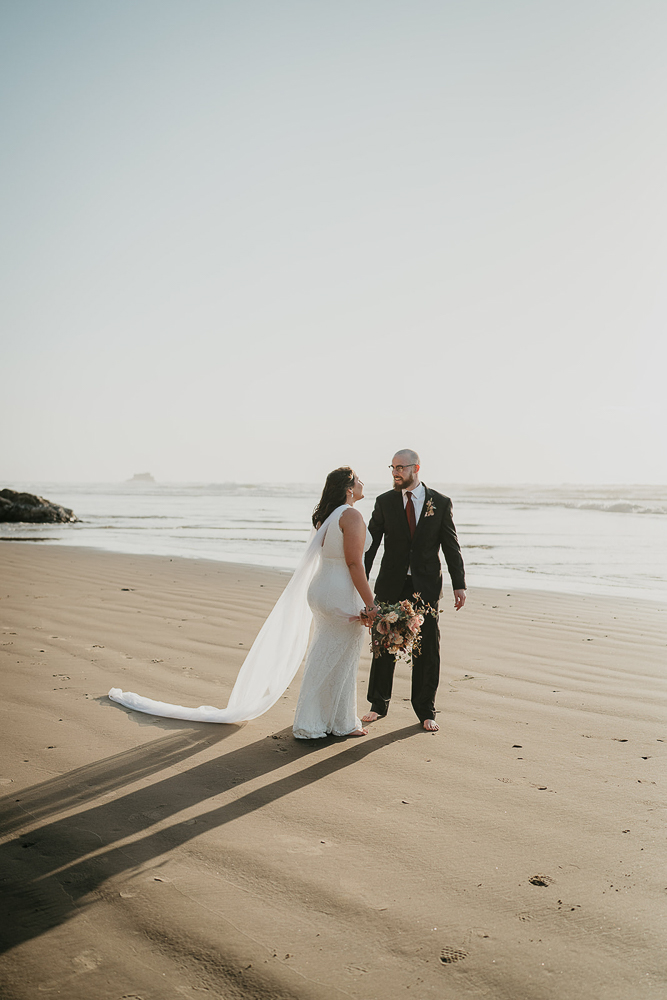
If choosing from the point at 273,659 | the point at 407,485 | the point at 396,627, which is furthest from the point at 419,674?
the point at 407,485

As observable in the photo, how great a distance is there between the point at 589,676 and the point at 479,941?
395 centimetres

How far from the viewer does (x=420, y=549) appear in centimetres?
532

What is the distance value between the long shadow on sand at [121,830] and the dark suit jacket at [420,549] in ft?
3.88

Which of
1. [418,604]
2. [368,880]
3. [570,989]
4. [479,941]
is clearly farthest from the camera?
[418,604]

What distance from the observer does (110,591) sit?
32.6ft

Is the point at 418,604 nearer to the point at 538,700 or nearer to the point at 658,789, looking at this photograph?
the point at 538,700

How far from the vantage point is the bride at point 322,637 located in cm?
480

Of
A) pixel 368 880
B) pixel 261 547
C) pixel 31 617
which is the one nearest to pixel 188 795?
pixel 368 880

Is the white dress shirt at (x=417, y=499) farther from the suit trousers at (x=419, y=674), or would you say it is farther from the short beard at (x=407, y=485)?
the suit trousers at (x=419, y=674)

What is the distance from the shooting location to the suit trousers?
16.7 ft

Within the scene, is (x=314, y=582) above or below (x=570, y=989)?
above

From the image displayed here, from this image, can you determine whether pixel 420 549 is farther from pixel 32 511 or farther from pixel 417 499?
pixel 32 511

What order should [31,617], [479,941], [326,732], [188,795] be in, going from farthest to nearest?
[31,617] → [326,732] → [188,795] → [479,941]

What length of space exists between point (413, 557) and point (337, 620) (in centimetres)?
83
